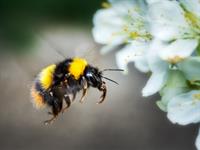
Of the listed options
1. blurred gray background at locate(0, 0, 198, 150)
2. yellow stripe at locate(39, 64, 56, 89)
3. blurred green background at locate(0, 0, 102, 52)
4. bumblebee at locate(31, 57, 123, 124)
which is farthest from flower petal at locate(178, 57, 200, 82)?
blurred green background at locate(0, 0, 102, 52)

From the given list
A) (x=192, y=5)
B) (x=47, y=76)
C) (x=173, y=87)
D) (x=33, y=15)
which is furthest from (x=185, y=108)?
(x=33, y=15)

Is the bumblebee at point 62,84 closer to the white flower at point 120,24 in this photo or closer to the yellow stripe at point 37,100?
the yellow stripe at point 37,100

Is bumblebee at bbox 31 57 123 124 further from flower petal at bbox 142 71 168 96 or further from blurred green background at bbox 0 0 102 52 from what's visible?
blurred green background at bbox 0 0 102 52

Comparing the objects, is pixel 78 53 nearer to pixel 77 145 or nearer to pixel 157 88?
pixel 157 88

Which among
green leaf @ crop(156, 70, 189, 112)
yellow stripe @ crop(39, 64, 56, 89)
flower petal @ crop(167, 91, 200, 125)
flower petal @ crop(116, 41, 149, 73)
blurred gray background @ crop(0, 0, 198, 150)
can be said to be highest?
yellow stripe @ crop(39, 64, 56, 89)

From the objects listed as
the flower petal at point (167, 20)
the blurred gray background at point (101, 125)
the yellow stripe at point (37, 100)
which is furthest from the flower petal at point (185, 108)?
the blurred gray background at point (101, 125)

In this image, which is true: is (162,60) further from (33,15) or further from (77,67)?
(33,15)

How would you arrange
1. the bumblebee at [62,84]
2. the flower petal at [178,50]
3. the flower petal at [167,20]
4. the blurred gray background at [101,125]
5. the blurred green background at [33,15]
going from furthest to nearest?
the blurred green background at [33,15], the blurred gray background at [101,125], the bumblebee at [62,84], the flower petal at [167,20], the flower petal at [178,50]

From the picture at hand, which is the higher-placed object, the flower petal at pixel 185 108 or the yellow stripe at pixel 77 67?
the yellow stripe at pixel 77 67
